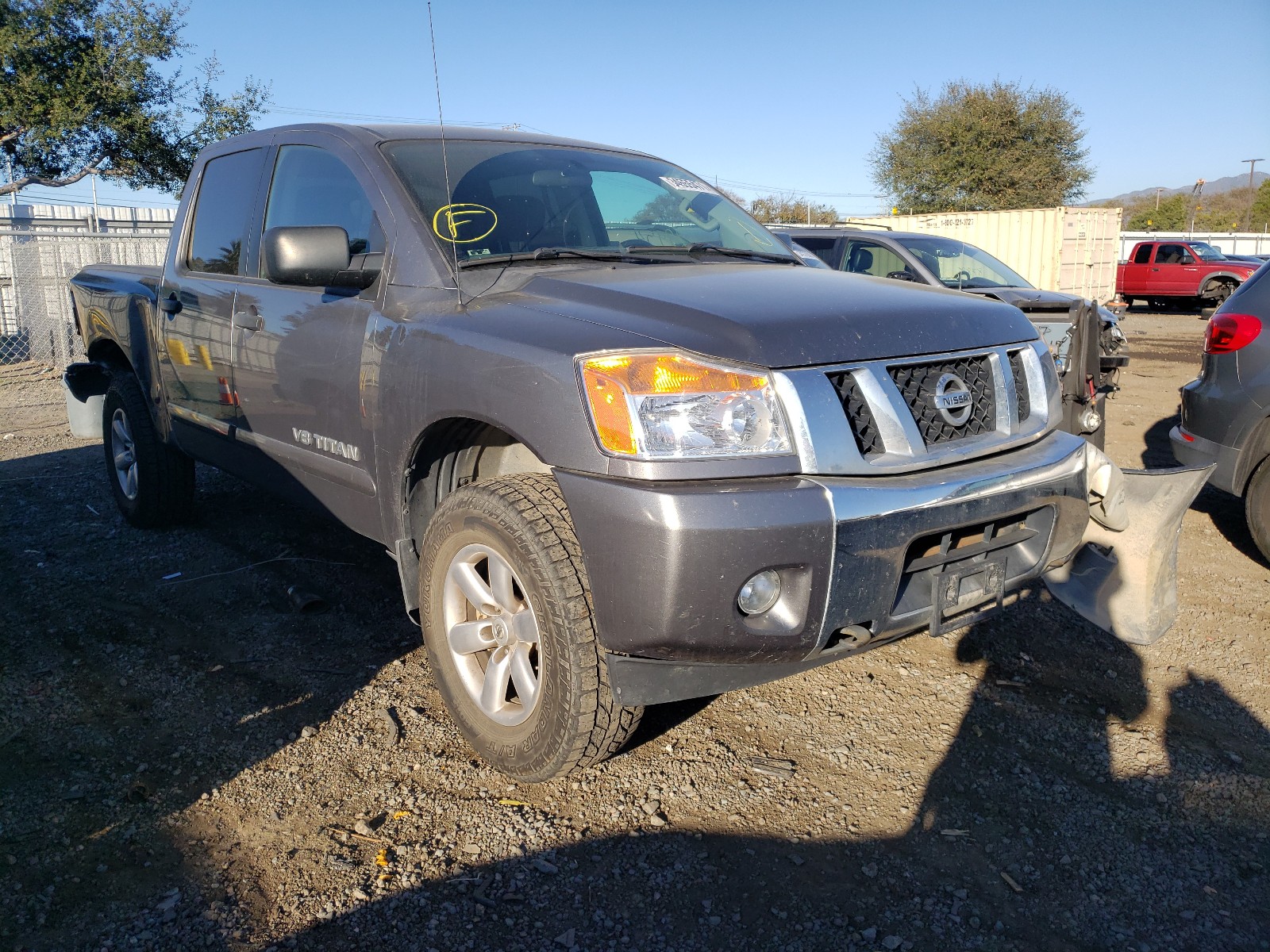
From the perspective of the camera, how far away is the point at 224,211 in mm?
4332

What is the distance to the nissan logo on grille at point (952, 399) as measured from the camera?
262 centimetres

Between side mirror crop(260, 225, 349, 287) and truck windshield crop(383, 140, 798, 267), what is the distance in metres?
0.30

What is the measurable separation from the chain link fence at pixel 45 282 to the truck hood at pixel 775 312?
34.4ft

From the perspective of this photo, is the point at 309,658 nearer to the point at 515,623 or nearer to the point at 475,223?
the point at 515,623

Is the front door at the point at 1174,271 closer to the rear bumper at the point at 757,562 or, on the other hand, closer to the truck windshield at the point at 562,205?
the truck windshield at the point at 562,205

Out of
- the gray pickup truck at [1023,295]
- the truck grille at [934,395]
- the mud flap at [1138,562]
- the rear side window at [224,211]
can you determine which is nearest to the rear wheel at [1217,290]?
the gray pickup truck at [1023,295]

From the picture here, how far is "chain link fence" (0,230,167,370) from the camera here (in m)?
11.5

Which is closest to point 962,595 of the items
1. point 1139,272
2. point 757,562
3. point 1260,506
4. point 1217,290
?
point 757,562

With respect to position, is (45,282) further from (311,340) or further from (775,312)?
(775,312)

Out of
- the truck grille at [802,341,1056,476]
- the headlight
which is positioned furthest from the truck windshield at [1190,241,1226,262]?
the headlight

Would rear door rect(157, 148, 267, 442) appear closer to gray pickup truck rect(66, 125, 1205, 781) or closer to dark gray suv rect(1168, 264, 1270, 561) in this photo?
gray pickup truck rect(66, 125, 1205, 781)

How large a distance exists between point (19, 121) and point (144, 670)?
58.9 feet

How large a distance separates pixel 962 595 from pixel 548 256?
5.50ft

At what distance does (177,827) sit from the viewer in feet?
8.59
